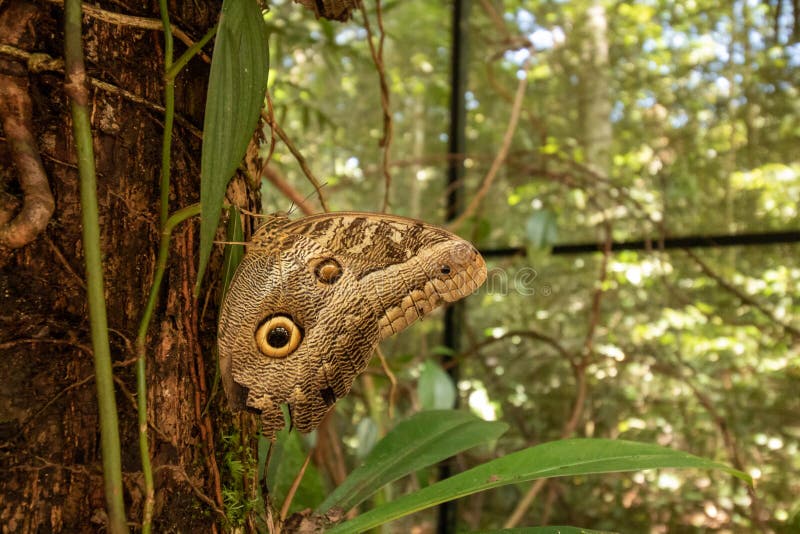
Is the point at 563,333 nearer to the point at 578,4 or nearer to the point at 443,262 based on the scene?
the point at 578,4

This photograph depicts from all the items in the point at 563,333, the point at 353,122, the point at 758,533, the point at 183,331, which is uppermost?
the point at 353,122

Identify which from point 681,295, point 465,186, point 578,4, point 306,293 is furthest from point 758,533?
point 578,4

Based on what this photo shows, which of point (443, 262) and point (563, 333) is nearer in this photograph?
point (443, 262)

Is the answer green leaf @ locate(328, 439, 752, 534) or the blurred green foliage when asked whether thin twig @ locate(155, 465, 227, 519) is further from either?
the blurred green foliage

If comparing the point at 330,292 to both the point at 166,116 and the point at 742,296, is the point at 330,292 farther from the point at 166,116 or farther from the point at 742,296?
the point at 742,296

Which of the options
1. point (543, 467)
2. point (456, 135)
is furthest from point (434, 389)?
point (543, 467)

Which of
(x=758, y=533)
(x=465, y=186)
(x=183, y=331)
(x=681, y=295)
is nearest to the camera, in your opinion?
(x=183, y=331)

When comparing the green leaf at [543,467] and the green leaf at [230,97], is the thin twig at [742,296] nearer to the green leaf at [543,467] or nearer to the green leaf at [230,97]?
the green leaf at [543,467]
